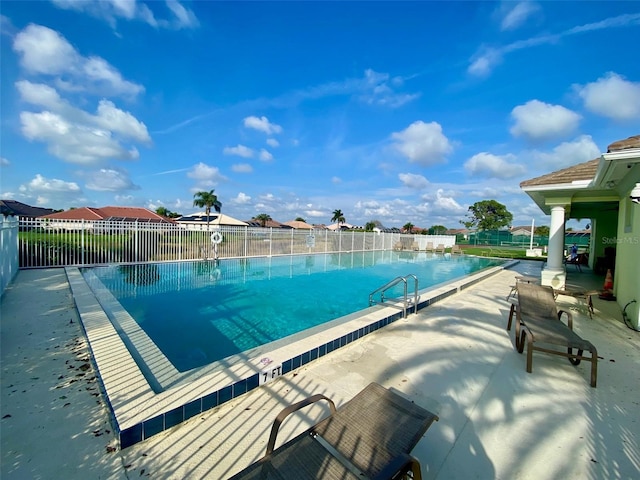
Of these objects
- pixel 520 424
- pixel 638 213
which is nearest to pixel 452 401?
pixel 520 424

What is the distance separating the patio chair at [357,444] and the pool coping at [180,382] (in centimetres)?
103

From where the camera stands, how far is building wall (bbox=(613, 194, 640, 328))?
507 cm

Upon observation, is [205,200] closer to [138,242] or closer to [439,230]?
[138,242]

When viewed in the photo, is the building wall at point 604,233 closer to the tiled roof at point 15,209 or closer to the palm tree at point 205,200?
the tiled roof at point 15,209

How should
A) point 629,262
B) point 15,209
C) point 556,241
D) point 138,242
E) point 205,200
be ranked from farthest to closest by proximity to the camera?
point 205,200 → point 15,209 → point 138,242 → point 556,241 → point 629,262

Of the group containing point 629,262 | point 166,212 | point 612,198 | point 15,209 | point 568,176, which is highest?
point 166,212

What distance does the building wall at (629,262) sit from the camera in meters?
5.07

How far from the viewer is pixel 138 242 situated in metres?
11.2

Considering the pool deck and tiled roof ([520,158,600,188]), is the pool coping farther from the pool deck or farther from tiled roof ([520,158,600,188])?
tiled roof ([520,158,600,188])

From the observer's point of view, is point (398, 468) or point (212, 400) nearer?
point (398, 468)

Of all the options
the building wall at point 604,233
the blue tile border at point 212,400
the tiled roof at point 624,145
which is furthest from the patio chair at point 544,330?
the building wall at point 604,233

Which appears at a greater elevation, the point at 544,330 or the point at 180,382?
the point at 544,330

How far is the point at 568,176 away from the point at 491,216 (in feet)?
149

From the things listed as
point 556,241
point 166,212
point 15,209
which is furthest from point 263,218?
point 556,241
